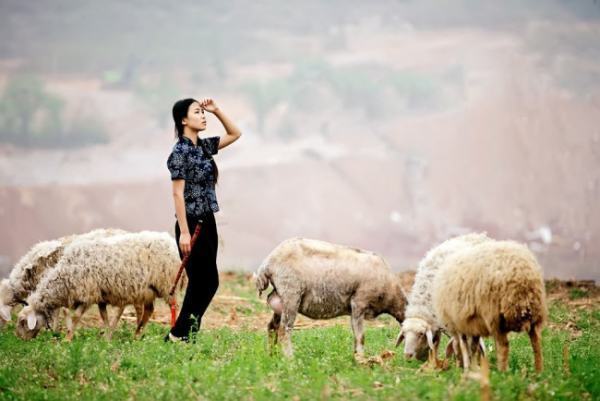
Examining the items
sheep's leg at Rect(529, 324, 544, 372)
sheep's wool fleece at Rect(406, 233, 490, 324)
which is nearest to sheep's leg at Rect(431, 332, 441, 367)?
sheep's wool fleece at Rect(406, 233, 490, 324)

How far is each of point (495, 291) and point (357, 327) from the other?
1.73 meters

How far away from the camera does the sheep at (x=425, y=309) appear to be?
9.01 metres

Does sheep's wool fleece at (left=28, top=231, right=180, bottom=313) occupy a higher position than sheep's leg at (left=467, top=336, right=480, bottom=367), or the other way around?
sheep's wool fleece at (left=28, top=231, right=180, bottom=313)

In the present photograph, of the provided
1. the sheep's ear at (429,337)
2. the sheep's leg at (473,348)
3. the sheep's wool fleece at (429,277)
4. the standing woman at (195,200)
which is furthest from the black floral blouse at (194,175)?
the sheep's leg at (473,348)

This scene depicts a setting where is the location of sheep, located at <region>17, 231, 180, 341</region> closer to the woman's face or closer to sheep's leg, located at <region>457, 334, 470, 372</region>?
the woman's face

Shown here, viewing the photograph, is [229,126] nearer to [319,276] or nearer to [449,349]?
[319,276]

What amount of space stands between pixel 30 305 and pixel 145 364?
370cm

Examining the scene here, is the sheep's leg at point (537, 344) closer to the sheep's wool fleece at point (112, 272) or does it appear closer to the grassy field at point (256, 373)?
the grassy field at point (256, 373)

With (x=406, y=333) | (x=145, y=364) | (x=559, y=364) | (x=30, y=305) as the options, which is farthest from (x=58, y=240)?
(x=559, y=364)

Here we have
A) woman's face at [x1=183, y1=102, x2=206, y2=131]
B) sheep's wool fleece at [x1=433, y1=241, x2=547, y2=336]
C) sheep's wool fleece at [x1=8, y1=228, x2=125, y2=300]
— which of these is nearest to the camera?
sheep's wool fleece at [x1=433, y1=241, x2=547, y2=336]

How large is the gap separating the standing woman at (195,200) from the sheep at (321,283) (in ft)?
2.67

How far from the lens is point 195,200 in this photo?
9.62m

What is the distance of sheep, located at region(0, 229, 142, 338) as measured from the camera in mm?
12422

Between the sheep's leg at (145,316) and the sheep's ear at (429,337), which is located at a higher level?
the sheep's leg at (145,316)
